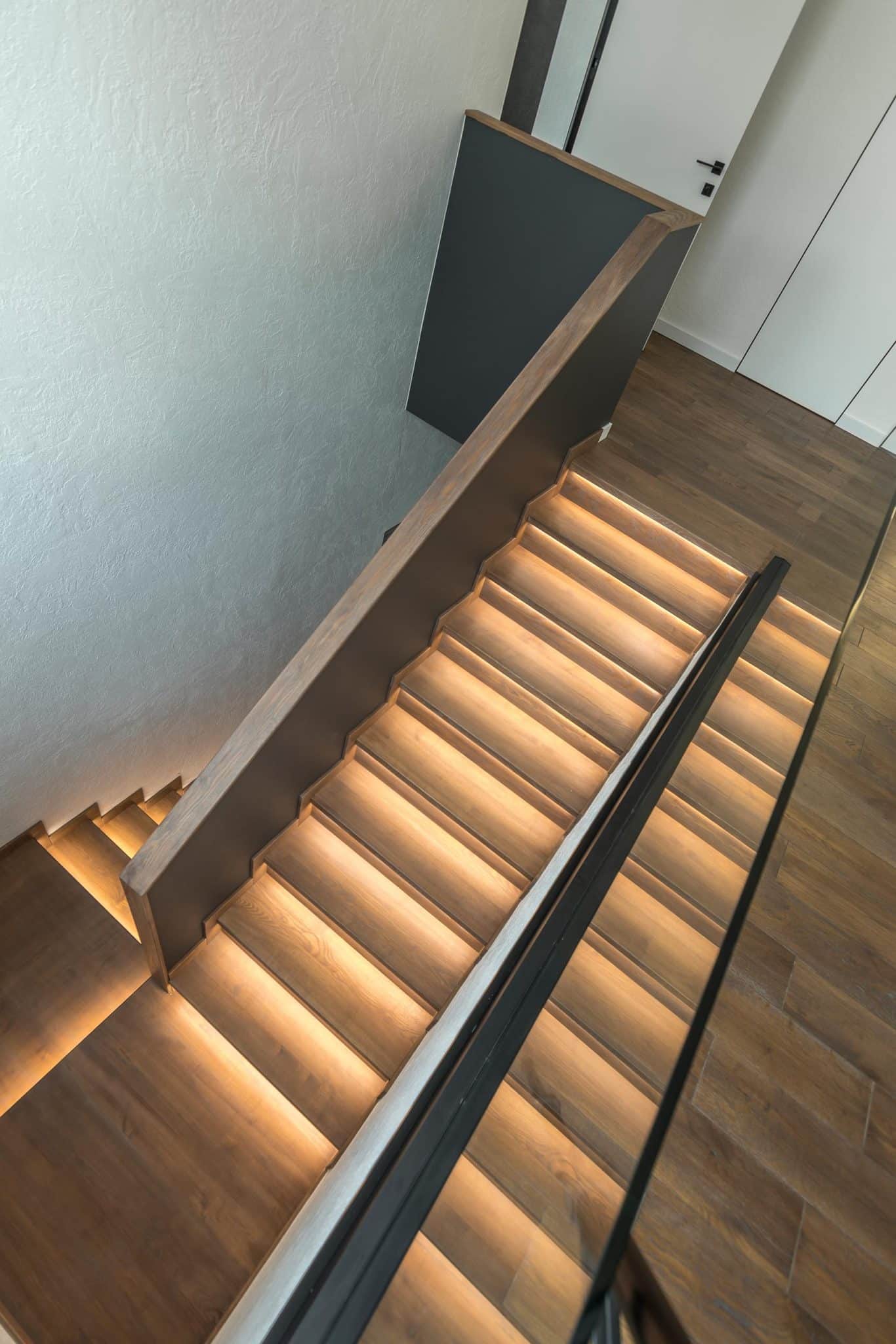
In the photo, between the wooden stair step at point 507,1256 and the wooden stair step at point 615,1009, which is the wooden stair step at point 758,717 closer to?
the wooden stair step at point 615,1009

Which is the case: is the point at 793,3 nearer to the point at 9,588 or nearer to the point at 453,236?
the point at 453,236

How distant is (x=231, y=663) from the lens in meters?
4.21

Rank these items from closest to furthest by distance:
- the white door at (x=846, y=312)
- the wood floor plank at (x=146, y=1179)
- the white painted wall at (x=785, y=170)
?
the wood floor plank at (x=146, y=1179) < the white painted wall at (x=785, y=170) < the white door at (x=846, y=312)

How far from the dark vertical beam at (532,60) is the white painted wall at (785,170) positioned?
116 centimetres

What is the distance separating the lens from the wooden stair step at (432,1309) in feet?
4.90

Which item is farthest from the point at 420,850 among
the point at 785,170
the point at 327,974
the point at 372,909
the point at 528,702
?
the point at 785,170

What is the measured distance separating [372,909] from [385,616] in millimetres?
1232

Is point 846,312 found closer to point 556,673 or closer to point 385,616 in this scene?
point 556,673

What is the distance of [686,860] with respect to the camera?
246 centimetres

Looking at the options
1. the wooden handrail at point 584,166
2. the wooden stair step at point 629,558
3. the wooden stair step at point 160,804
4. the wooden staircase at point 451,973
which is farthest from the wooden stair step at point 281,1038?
the wooden handrail at point 584,166

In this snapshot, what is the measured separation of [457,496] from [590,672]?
1.12 meters

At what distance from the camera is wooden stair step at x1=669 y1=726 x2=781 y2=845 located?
2.66m

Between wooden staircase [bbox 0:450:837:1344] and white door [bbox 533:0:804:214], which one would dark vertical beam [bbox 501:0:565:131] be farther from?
wooden staircase [bbox 0:450:837:1344]

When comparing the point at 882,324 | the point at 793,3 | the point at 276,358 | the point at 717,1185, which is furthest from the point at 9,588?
the point at 882,324
